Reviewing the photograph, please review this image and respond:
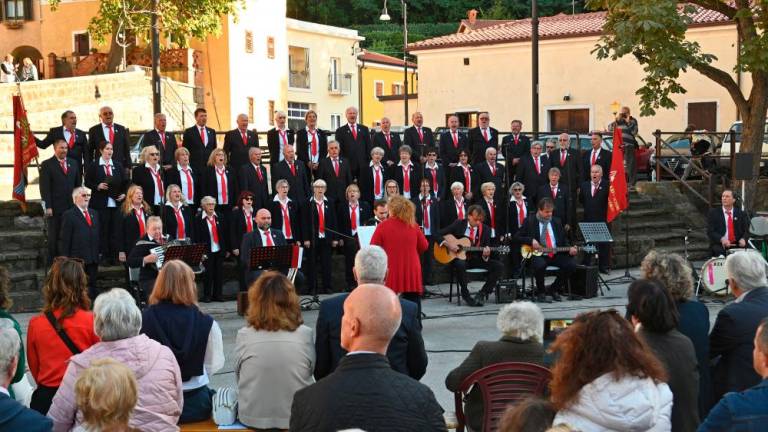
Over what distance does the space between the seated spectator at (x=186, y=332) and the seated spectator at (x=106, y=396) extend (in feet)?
6.79

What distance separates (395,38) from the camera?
7231 centimetres

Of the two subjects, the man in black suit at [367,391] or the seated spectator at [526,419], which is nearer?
the seated spectator at [526,419]

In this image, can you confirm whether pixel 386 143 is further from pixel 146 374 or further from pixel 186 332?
pixel 146 374

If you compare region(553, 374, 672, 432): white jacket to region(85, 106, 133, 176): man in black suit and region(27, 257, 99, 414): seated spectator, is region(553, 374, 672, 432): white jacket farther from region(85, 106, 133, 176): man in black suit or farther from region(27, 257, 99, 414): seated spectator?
region(85, 106, 133, 176): man in black suit

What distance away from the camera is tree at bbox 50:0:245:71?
32719 millimetres

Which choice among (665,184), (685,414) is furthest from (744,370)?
(665,184)

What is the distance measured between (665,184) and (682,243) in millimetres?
1753

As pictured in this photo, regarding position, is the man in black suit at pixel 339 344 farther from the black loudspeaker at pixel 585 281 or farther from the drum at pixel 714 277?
the black loudspeaker at pixel 585 281

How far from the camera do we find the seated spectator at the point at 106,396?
4512mm

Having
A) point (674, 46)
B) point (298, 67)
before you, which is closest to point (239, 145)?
point (674, 46)

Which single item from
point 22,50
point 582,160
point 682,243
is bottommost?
point 682,243

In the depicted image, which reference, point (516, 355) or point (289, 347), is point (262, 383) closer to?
point (289, 347)

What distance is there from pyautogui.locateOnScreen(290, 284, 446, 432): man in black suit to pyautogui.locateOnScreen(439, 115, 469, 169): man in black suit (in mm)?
14432

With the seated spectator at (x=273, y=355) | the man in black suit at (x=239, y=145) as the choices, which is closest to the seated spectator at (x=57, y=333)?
the seated spectator at (x=273, y=355)
